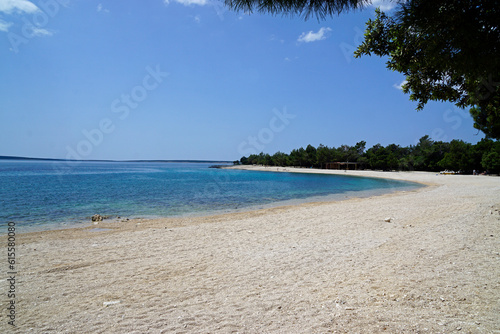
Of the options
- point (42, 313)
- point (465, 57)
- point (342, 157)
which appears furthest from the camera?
point (342, 157)

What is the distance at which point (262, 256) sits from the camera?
5996 millimetres

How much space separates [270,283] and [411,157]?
76.5 metres

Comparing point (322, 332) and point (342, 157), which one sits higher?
point (342, 157)

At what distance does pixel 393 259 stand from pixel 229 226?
Answer: 5818mm

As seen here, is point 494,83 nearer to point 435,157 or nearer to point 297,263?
point 297,263

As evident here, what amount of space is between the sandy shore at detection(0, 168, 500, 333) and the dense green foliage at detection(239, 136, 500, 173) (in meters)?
41.9

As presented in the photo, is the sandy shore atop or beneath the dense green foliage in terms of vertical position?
beneath

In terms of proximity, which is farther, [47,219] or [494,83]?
[47,219]

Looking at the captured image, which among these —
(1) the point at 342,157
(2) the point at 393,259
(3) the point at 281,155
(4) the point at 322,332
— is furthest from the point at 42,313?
(3) the point at 281,155

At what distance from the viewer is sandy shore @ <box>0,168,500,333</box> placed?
3256mm

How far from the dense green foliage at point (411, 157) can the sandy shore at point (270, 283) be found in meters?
41.9

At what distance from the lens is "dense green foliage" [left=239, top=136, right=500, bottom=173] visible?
48237 mm

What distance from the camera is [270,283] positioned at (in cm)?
446

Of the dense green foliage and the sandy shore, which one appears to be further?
the dense green foliage
